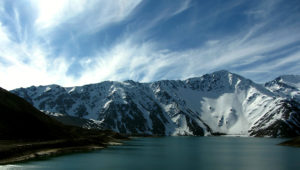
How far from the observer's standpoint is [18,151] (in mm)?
84125

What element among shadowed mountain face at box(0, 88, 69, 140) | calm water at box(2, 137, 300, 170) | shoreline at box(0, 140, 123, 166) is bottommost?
calm water at box(2, 137, 300, 170)

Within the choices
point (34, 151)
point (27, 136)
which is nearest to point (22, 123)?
point (27, 136)

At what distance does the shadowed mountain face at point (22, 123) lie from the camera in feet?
344

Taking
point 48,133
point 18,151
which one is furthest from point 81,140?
point 18,151

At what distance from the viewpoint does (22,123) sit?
369 feet

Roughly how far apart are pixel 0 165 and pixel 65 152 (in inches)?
1599

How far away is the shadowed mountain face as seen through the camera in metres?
105

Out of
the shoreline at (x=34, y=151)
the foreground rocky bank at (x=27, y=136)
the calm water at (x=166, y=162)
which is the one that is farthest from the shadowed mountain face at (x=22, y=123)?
the calm water at (x=166, y=162)

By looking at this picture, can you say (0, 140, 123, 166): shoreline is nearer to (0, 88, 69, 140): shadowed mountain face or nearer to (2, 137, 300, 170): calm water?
(2, 137, 300, 170): calm water

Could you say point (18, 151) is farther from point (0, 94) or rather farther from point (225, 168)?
point (225, 168)

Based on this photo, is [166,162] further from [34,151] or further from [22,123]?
[22,123]

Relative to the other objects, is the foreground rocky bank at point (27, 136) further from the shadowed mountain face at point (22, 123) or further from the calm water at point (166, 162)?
the calm water at point (166, 162)

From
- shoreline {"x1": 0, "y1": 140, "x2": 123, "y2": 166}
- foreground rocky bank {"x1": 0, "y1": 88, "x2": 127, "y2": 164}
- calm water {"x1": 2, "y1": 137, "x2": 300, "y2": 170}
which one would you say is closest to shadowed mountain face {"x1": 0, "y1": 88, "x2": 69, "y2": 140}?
foreground rocky bank {"x1": 0, "y1": 88, "x2": 127, "y2": 164}

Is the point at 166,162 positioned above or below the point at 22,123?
below
